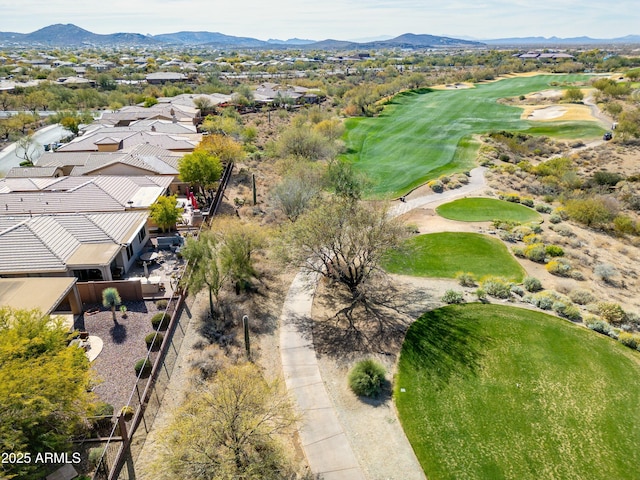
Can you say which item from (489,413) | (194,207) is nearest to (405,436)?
(489,413)

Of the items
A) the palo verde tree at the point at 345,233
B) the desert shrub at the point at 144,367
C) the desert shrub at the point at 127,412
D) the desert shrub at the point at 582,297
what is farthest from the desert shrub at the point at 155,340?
the desert shrub at the point at 582,297

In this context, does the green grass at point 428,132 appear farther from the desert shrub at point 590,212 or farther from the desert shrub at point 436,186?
the desert shrub at point 590,212

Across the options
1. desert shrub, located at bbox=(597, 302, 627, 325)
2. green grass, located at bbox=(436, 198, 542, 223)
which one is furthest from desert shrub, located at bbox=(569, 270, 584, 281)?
green grass, located at bbox=(436, 198, 542, 223)

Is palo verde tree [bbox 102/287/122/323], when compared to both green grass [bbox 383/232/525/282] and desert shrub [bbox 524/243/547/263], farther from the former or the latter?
desert shrub [bbox 524/243/547/263]

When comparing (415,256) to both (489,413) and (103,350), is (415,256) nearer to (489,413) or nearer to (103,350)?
(489,413)

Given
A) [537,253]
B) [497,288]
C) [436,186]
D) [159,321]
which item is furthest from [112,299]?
[436,186]

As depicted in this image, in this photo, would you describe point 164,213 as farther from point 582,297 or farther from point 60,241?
point 582,297
